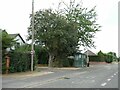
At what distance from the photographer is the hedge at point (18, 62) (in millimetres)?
32781

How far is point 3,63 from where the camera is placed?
31312 millimetres

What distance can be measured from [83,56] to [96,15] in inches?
344

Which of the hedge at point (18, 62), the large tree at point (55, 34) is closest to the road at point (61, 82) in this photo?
the hedge at point (18, 62)

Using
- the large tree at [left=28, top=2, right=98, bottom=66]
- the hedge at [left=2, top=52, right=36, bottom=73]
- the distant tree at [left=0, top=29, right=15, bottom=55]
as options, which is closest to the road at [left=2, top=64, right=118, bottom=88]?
the distant tree at [left=0, top=29, right=15, bottom=55]

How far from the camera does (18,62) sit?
33906mm

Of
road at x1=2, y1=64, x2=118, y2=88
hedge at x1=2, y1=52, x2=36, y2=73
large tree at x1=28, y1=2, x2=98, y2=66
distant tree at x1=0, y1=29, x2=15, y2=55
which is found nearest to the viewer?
road at x1=2, y1=64, x2=118, y2=88

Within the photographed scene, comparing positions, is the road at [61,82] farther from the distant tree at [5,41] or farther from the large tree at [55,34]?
the large tree at [55,34]

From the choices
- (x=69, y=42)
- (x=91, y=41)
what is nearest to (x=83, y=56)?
(x=91, y=41)

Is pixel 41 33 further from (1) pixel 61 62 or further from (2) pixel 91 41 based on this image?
(2) pixel 91 41

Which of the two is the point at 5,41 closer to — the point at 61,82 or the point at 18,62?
the point at 18,62

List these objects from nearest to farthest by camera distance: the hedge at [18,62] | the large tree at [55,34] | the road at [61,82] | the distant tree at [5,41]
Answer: the road at [61,82]
the distant tree at [5,41]
the hedge at [18,62]
the large tree at [55,34]

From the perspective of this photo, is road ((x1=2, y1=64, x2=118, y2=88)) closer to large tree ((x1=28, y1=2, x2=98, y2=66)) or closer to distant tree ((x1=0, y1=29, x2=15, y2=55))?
distant tree ((x1=0, y1=29, x2=15, y2=55))

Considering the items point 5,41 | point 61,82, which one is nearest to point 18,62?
point 5,41

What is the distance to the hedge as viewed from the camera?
3278cm
